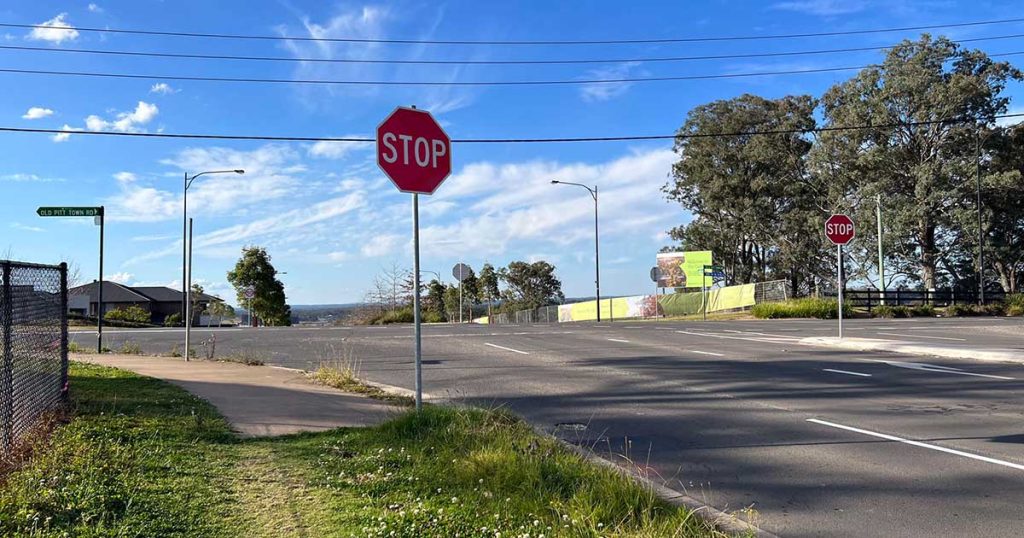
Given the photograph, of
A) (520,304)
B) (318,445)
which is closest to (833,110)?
(520,304)

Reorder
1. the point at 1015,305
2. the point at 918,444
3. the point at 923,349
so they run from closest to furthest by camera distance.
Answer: the point at 918,444
the point at 923,349
the point at 1015,305

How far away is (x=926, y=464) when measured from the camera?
612cm

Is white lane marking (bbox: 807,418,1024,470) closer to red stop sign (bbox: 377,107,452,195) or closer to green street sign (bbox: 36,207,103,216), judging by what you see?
red stop sign (bbox: 377,107,452,195)

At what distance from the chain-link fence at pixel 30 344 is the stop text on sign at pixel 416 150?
3395 mm

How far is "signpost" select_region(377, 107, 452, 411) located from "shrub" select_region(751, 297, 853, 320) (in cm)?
3125

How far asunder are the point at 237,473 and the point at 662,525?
3.40 m

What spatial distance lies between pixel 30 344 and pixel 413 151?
430 cm

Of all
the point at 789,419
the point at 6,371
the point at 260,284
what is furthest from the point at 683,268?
the point at 6,371

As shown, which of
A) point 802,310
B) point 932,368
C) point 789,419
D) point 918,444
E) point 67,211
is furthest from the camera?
point 802,310

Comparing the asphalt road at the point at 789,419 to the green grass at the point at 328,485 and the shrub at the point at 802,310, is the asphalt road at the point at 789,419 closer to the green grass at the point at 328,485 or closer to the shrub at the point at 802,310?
the green grass at the point at 328,485

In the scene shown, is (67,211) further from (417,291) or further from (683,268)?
(683,268)

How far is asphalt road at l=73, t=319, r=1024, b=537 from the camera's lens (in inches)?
202

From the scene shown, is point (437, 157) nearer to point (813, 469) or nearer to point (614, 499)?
point (614, 499)

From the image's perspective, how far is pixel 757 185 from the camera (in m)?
55.8
